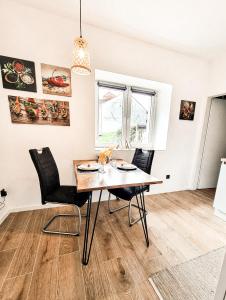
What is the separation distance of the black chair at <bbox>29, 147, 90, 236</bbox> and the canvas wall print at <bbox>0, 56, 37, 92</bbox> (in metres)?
0.93

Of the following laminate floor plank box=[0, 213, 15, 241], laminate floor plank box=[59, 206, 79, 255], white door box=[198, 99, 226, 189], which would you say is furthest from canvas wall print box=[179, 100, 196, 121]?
laminate floor plank box=[0, 213, 15, 241]

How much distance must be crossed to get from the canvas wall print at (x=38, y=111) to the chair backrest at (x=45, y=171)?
1.73 ft

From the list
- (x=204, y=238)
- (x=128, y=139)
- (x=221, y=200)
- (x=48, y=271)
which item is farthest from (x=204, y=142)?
(x=48, y=271)

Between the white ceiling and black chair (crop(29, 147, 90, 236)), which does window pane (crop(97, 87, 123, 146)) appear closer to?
the white ceiling

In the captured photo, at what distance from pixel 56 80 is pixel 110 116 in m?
1.10

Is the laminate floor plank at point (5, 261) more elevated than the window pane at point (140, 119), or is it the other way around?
the window pane at point (140, 119)

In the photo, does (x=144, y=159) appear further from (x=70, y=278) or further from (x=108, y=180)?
(x=70, y=278)

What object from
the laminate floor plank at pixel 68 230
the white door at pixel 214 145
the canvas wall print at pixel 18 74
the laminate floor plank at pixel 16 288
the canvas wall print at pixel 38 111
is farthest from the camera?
the white door at pixel 214 145

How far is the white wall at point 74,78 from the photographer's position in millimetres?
1804

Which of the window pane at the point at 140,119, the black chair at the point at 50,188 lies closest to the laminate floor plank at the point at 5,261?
the black chair at the point at 50,188

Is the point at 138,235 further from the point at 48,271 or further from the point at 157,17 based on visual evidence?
the point at 157,17

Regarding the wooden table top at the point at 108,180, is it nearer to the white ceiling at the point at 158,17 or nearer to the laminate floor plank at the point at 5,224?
the laminate floor plank at the point at 5,224

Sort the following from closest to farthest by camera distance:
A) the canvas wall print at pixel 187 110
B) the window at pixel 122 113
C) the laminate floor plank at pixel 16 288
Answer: the laminate floor plank at pixel 16 288, the window at pixel 122 113, the canvas wall print at pixel 187 110

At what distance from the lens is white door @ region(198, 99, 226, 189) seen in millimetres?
3021
